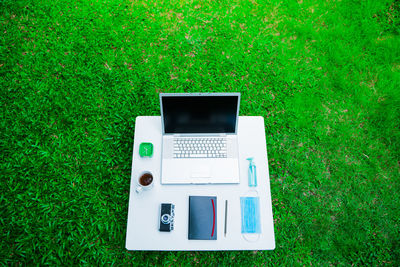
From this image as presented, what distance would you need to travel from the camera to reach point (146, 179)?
1644 millimetres

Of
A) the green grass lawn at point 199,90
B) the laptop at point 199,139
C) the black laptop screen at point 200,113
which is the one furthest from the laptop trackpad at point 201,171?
the green grass lawn at point 199,90

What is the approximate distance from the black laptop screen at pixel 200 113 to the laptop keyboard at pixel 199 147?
0.06m

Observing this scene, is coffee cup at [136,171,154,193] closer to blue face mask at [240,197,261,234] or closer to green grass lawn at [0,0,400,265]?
blue face mask at [240,197,261,234]

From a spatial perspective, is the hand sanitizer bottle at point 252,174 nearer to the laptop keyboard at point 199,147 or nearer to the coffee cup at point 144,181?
the laptop keyboard at point 199,147

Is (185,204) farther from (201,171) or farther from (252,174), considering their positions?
(252,174)

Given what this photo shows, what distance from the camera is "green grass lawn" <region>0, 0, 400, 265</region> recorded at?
224 cm

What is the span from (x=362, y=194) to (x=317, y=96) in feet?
3.58

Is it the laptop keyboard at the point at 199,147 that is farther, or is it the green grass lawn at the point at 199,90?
the green grass lawn at the point at 199,90

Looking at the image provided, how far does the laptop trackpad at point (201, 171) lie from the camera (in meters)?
1.68

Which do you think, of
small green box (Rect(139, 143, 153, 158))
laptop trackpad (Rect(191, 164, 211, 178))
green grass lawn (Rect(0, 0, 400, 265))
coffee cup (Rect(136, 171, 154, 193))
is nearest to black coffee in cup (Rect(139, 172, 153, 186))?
coffee cup (Rect(136, 171, 154, 193))

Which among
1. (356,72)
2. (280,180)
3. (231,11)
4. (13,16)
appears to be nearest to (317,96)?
(356,72)

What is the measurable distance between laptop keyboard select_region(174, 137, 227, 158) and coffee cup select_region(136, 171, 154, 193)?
218 millimetres

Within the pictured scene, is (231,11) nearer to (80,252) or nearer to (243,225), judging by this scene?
(243,225)

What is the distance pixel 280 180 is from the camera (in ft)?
8.20
